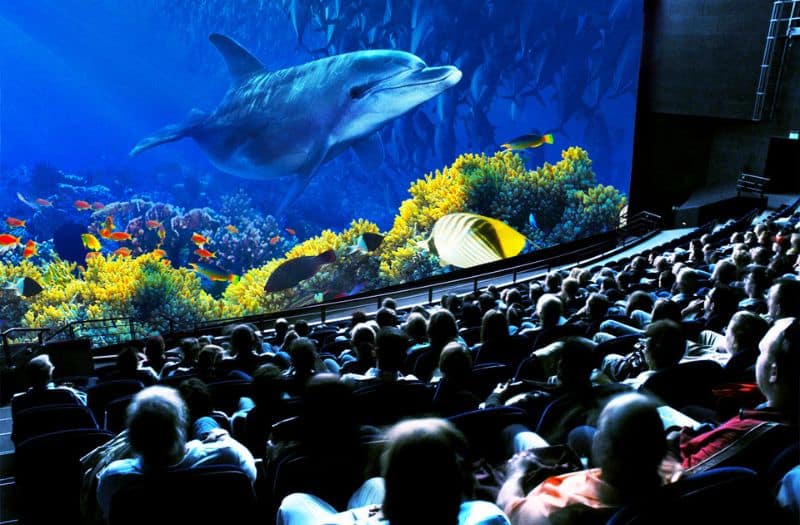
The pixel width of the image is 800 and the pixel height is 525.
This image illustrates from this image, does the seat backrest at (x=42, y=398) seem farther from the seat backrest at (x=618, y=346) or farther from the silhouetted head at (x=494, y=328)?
the seat backrest at (x=618, y=346)

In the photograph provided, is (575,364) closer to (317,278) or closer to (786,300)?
(786,300)

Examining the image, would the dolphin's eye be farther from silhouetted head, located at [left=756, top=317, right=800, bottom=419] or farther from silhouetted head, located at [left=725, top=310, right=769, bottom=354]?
silhouetted head, located at [left=756, top=317, right=800, bottom=419]

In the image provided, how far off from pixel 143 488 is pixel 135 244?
1105 centimetres

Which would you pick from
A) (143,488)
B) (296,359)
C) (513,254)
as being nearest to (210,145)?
(513,254)

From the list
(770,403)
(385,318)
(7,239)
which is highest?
(770,403)

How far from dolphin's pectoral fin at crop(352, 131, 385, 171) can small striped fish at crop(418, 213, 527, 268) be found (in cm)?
195

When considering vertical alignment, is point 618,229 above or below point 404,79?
below

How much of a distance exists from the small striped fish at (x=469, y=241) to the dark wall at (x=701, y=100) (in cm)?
417

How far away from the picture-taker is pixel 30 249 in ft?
36.9

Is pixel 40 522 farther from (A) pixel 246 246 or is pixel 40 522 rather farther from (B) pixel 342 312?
(A) pixel 246 246

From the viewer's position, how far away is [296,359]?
A: 8.84ft

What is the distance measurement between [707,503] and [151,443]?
139 centimetres

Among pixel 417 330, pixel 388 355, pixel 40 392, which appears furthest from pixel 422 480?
pixel 417 330

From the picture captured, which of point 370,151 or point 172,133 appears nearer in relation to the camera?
point 172,133
